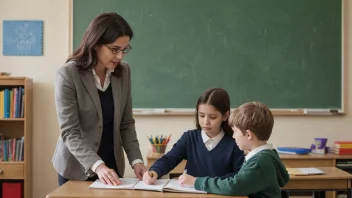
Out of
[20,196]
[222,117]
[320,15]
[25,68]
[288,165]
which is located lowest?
Answer: [20,196]

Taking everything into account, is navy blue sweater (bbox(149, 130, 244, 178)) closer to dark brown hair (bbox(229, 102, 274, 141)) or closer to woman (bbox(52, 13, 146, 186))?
woman (bbox(52, 13, 146, 186))

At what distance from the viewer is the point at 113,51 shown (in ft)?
6.16

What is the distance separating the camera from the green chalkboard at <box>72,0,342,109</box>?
408 cm

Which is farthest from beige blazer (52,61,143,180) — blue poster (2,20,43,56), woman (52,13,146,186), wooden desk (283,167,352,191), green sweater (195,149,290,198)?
blue poster (2,20,43,56)

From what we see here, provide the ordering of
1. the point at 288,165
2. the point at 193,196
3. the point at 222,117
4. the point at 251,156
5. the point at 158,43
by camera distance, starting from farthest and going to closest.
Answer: the point at 158,43, the point at 288,165, the point at 222,117, the point at 251,156, the point at 193,196

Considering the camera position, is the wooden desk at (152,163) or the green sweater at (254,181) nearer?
the green sweater at (254,181)

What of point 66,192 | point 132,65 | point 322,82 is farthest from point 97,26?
point 322,82

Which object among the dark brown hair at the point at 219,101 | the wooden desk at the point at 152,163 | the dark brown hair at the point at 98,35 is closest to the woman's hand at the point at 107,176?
the dark brown hair at the point at 98,35

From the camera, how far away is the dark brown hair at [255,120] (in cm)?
181

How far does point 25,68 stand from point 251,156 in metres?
2.95

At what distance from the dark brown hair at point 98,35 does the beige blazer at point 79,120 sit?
1.5 inches

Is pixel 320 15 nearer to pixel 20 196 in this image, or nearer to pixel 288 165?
pixel 288 165

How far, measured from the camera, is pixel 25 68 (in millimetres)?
4145

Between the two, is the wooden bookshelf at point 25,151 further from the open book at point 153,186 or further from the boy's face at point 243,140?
the boy's face at point 243,140
